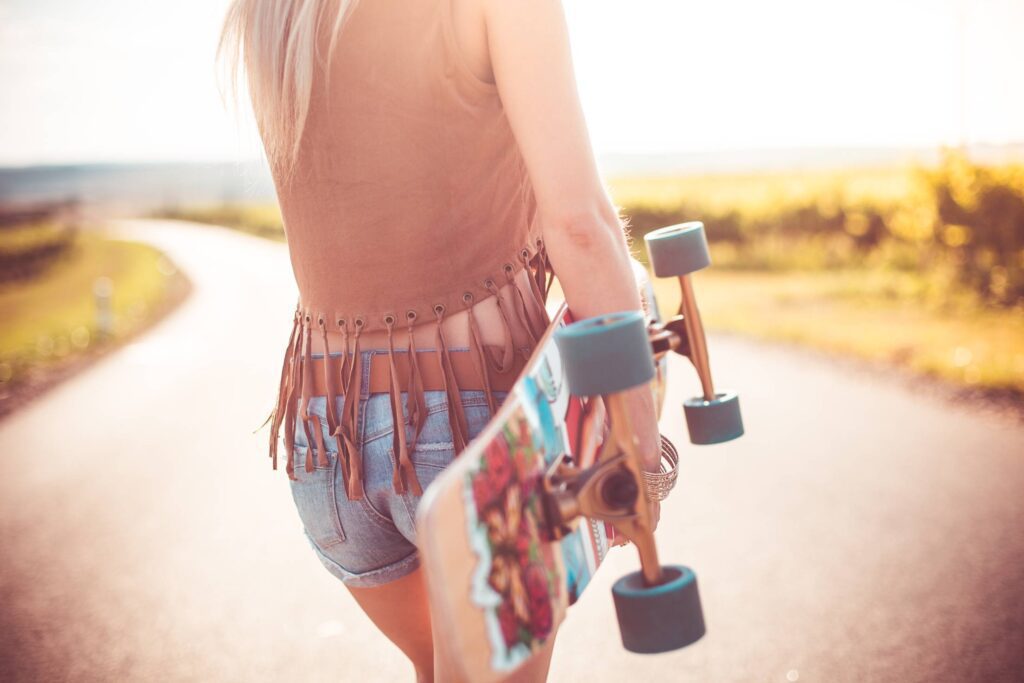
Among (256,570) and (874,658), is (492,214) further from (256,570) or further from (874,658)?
(256,570)

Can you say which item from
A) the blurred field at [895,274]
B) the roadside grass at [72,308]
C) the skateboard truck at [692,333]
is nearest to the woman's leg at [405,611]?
the skateboard truck at [692,333]

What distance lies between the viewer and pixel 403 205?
1497 mm

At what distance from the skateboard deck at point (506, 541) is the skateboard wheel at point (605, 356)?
0.46 feet

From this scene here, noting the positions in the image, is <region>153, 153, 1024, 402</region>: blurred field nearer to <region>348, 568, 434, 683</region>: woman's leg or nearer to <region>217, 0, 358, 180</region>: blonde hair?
<region>348, 568, 434, 683</region>: woman's leg

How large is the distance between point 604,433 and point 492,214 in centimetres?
44

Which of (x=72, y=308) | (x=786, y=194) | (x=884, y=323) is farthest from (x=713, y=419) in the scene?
(x=72, y=308)

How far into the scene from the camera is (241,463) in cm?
668

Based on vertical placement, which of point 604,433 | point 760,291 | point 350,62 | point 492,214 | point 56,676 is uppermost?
point 350,62

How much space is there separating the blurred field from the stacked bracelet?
321 centimetres

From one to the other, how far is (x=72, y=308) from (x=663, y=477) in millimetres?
26932

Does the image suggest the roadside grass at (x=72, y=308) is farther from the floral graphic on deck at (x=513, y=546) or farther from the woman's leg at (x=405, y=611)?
the floral graphic on deck at (x=513, y=546)

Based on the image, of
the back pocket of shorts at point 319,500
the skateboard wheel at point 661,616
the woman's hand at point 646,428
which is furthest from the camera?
the back pocket of shorts at point 319,500

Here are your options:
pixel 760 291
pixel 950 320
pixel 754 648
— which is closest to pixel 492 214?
pixel 754 648

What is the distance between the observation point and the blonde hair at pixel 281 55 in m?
1.42
